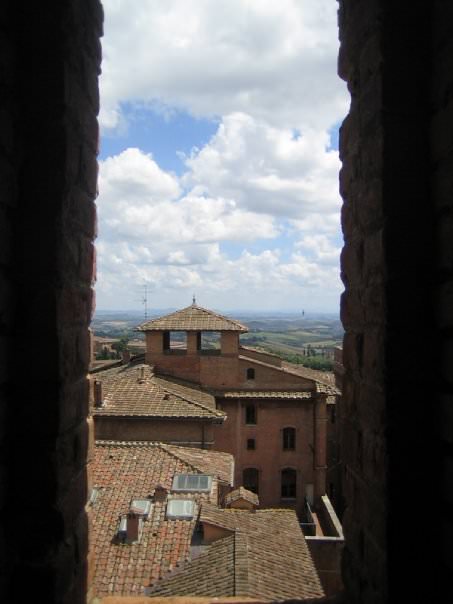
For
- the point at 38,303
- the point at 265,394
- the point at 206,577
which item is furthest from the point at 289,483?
the point at 38,303

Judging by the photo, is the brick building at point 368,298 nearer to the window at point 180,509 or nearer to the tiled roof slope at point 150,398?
the window at point 180,509

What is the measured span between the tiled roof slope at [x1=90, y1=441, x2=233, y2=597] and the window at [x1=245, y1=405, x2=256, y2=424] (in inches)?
253

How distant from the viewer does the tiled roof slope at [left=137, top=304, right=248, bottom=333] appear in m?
25.0

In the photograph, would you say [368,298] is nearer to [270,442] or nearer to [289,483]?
[270,442]

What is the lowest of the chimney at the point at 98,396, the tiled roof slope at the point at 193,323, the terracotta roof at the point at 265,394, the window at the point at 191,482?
the window at the point at 191,482

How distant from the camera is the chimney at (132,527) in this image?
12.0 m

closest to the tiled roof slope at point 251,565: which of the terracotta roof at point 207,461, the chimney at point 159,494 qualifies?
the chimney at point 159,494

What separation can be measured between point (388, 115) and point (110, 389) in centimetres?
2053

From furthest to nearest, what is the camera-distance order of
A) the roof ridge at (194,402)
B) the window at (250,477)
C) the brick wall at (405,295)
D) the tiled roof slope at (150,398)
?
the window at (250,477)
the roof ridge at (194,402)
the tiled roof slope at (150,398)
the brick wall at (405,295)

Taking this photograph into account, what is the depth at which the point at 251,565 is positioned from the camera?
1048 centimetres

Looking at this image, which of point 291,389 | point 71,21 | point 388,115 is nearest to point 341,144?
point 388,115

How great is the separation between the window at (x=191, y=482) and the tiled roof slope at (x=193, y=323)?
10190 millimetres

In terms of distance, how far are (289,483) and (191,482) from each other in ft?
36.6

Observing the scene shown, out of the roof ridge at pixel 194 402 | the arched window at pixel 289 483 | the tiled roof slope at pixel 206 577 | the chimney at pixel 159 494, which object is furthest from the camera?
the arched window at pixel 289 483
